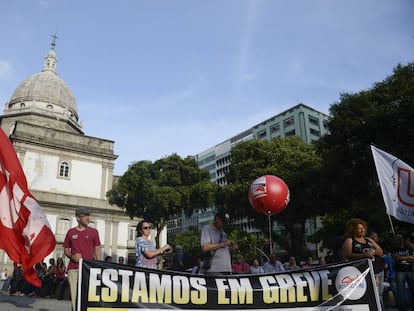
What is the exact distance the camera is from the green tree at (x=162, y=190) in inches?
1243

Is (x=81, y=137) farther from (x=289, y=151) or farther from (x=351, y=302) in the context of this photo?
(x=351, y=302)

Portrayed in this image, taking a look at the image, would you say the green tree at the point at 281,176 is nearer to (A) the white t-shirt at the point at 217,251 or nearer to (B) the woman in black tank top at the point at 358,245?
(B) the woman in black tank top at the point at 358,245

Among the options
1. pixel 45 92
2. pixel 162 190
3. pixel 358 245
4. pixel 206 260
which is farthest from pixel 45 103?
pixel 358 245

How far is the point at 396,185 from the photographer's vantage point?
7719 mm

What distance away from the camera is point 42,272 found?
15.9 metres

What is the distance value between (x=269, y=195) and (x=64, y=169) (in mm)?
33235

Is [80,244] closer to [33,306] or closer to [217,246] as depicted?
[217,246]

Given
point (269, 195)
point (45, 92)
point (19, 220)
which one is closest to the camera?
point (19, 220)

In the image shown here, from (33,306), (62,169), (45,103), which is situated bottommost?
(33,306)

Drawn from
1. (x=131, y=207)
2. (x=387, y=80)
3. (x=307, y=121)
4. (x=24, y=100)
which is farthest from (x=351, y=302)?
(x=307, y=121)

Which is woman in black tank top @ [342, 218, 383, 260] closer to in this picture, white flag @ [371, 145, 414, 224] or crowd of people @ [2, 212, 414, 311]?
crowd of people @ [2, 212, 414, 311]

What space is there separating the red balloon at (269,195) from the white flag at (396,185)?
109 inches

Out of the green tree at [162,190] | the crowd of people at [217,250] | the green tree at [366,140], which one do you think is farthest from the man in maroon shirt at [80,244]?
the green tree at [162,190]

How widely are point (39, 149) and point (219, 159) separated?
51321 millimetres
